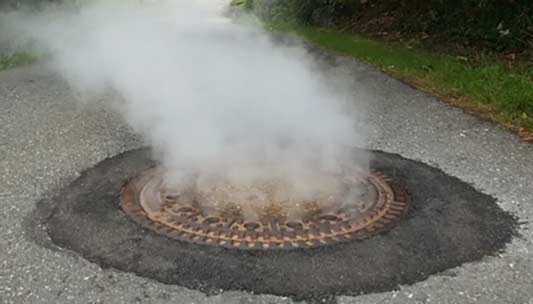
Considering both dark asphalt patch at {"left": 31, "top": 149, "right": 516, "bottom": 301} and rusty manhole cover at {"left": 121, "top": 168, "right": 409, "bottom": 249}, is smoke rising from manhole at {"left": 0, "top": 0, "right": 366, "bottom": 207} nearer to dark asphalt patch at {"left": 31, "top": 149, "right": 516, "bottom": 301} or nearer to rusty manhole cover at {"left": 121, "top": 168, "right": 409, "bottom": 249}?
rusty manhole cover at {"left": 121, "top": 168, "right": 409, "bottom": 249}

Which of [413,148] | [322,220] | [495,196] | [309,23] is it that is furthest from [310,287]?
[309,23]

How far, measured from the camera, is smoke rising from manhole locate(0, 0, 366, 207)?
370 cm

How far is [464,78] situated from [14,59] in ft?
15.1

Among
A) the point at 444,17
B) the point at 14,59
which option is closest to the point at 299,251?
the point at 14,59

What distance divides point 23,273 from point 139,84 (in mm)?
2711

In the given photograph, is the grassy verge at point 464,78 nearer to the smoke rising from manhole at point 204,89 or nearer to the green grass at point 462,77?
the green grass at point 462,77

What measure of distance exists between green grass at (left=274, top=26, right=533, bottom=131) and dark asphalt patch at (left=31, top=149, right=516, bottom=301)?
5.56 ft

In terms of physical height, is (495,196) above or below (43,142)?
above

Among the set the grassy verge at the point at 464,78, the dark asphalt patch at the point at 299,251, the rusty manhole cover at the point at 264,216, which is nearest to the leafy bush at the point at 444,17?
the grassy verge at the point at 464,78

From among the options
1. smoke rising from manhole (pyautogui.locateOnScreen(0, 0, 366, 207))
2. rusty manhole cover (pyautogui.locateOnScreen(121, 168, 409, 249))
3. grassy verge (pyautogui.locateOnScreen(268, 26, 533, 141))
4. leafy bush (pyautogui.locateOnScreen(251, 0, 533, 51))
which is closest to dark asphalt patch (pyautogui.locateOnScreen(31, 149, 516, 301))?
rusty manhole cover (pyautogui.locateOnScreen(121, 168, 409, 249))

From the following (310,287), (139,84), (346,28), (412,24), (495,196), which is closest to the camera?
(310,287)

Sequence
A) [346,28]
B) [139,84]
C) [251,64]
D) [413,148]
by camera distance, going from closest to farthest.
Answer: [413,148] → [139,84] → [251,64] → [346,28]

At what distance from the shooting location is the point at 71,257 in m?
2.71

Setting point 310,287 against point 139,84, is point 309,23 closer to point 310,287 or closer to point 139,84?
point 139,84
